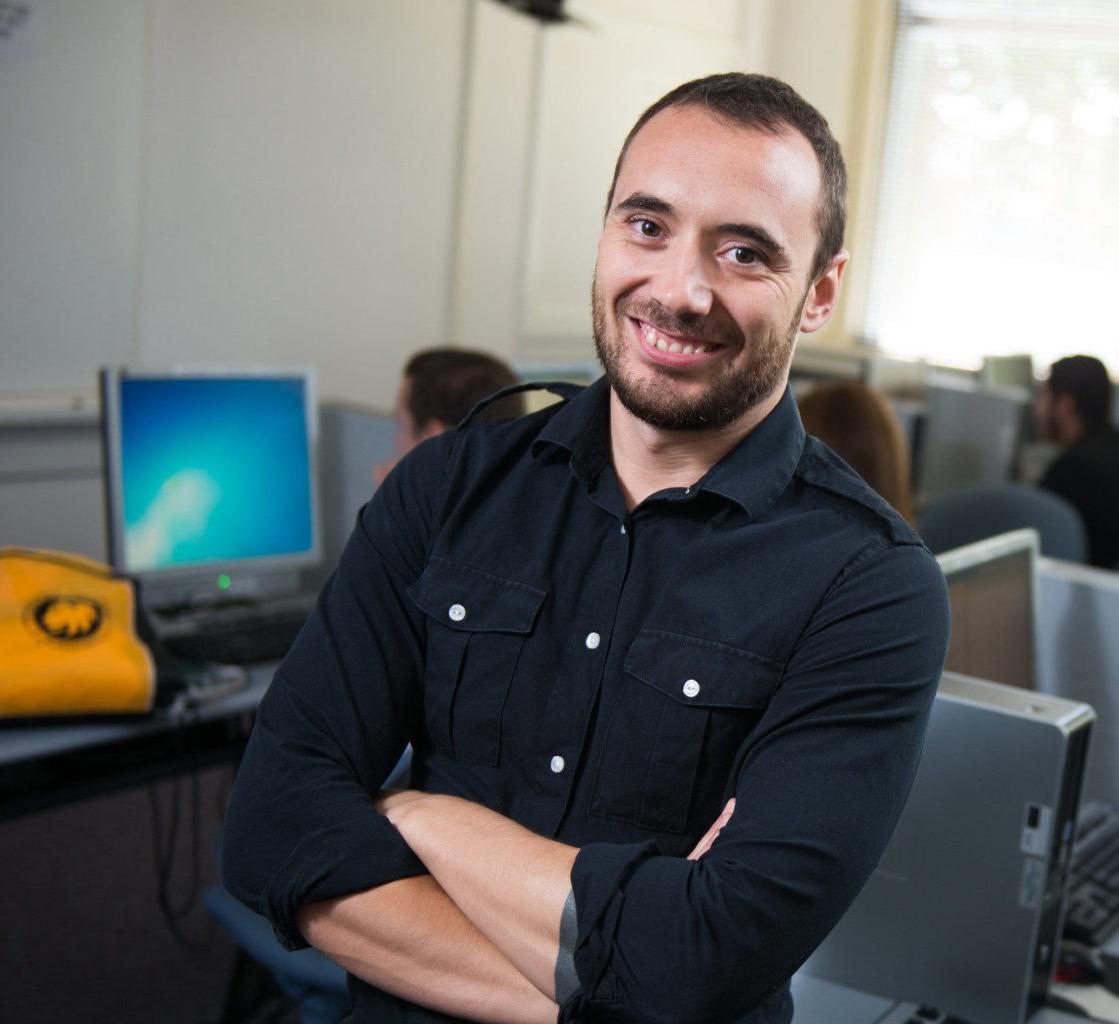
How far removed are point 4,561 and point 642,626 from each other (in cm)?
132

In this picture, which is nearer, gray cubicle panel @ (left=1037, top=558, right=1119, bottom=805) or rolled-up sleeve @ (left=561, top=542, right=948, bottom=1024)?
rolled-up sleeve @ (left=561, top=542, right=948, bottom=1024)

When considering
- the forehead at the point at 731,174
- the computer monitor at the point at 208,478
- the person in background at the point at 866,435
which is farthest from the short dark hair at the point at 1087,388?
the forehead at the point at 731,174

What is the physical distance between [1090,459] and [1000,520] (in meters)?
1.21

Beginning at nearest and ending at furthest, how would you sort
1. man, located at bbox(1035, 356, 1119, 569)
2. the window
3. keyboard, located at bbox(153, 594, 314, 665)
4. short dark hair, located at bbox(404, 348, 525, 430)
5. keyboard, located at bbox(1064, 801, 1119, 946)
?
keyboard, located at bbox(1064, 801, 1119, 946), keyboard, located at bbox(153, 594, 314, 665), short dark hair, located at bbox(404, 348, 525, 430), man, located at bbox(1035, 356, 1119, 569), the window

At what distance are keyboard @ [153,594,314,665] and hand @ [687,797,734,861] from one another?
1.40 metres

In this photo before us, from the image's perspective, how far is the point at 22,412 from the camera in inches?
124

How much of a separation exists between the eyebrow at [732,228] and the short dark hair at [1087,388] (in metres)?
3.60

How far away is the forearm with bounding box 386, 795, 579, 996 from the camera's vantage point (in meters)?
1.08

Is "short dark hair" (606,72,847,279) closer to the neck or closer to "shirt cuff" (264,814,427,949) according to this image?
the neck

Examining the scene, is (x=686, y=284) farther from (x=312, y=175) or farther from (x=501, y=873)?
(x=312, y=175)

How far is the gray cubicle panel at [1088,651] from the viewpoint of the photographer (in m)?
2.16

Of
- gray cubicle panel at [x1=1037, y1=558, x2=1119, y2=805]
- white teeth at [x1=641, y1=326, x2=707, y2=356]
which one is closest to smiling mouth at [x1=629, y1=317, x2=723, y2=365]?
white teeth at [x1=641, y1=326, x2=707, y2=356]

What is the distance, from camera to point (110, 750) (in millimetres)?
2154

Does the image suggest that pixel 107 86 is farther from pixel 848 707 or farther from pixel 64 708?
pixel 848 707
